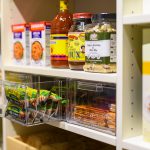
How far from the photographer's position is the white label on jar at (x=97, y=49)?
95 centimetres

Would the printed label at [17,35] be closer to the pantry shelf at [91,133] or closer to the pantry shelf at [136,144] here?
the pantry shelf at [91,133]

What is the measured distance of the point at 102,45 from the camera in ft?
3.12

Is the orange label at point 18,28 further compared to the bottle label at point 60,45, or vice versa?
the orange label at point 18,28

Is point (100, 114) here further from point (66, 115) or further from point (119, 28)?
point (119, 28)

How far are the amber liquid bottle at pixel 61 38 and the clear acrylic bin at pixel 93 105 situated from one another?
3.9 inches

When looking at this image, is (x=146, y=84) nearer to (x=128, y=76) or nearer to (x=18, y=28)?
(x=128, y=76)

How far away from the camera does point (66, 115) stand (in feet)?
3.78

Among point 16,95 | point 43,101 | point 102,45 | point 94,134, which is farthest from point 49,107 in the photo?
point 102,45

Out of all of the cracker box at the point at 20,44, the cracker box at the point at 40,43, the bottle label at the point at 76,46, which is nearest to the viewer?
the bottle label at the point at 76,46

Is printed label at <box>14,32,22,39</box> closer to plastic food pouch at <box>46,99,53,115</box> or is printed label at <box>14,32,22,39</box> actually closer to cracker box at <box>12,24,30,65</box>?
cracker box at <box>12,24,30,65</box>

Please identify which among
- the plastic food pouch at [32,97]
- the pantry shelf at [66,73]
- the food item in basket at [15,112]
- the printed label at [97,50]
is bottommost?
the food item in basket at [15,112]

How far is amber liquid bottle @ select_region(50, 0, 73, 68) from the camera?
1.16 meters

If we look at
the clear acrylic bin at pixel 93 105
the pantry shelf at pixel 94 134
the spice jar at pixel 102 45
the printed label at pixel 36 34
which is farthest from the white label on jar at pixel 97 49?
the printed label at pixel 36 34

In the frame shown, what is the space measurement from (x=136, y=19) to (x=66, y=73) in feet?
1.25
